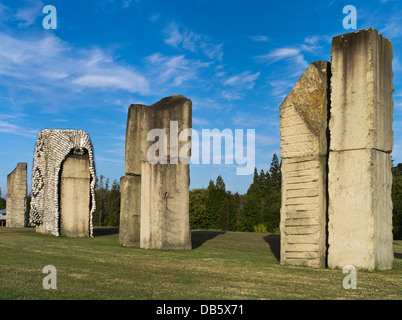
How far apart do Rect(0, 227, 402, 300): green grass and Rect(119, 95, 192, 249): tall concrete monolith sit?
168 cm

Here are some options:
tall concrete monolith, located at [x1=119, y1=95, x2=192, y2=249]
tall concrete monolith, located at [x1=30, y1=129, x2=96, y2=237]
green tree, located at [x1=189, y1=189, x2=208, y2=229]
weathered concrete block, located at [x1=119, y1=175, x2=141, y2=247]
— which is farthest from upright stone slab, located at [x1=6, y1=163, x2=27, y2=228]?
green tree, located at [x1=189, y1=189, x2=208, y2=229]

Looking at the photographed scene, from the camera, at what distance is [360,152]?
8.52m

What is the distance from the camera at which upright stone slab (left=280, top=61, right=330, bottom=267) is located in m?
9.02

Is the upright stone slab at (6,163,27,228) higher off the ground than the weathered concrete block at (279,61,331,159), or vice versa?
the weathered concrete block at (279,61,331,159)

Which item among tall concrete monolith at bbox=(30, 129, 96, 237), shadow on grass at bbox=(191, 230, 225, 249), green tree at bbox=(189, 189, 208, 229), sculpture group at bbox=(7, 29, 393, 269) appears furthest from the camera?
green tree at bbox=(189, 189, 208, 229)

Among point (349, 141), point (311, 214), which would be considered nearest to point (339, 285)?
point (311, 214)

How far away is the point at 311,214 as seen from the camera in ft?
29.7

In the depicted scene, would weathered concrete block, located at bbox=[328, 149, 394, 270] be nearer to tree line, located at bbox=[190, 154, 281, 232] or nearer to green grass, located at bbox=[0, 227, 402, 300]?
green grass, located at bbox=[0, 227, 402, 300]

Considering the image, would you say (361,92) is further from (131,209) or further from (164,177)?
(131,209)

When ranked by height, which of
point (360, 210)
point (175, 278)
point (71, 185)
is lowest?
point (175, 278)

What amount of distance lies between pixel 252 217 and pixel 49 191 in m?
21.9

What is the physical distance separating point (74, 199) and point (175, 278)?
1006 cm

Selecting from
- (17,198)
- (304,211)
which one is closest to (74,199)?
(304,211)
